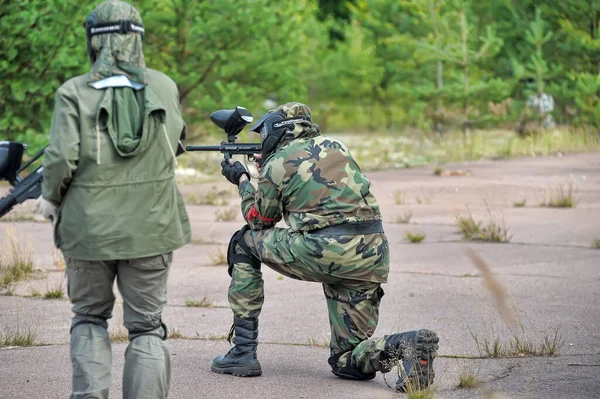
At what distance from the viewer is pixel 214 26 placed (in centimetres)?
1877

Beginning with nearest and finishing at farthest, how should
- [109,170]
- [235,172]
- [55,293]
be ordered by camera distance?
[109,170]
[235,172]
[55,293]

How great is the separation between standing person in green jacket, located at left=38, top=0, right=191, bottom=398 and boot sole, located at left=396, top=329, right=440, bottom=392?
1282 millimetres

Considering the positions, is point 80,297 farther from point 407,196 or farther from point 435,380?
point 407,196

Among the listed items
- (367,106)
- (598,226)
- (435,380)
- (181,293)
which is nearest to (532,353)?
(435,380)

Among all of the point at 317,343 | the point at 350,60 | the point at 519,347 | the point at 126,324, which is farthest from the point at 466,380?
the point at 350,60

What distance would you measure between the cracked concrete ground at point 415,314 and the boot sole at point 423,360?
10 cm

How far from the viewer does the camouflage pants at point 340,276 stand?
5.25 m

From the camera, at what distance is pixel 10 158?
4914 mm

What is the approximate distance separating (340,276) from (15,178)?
1691mm

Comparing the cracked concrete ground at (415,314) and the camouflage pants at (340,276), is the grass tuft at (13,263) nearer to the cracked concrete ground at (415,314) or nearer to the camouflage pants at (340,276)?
the cracked concrete ground at (415,314)

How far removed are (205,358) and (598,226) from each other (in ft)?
21.9

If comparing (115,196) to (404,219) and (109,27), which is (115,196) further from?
(404,219)

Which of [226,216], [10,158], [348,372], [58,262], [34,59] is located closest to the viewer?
[10,158]

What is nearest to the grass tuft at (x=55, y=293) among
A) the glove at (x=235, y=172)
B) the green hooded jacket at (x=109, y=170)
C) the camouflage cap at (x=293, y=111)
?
the glove at (x=235, y=172)
